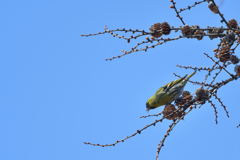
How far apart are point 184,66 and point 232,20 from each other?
105 cm

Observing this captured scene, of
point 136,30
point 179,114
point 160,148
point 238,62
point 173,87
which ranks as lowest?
point 160,148

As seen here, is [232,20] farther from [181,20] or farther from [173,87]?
[173,87]

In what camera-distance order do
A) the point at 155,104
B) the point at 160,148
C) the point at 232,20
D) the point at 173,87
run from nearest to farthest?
the point at 160,148
the point at 232,20
the point at 173,87
the point at 155,104

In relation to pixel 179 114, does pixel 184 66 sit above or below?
above

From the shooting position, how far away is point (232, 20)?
480 centimetres

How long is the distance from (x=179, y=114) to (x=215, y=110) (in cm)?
50

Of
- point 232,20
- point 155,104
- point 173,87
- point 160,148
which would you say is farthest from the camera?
point 155,104

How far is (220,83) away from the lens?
13.6 ft

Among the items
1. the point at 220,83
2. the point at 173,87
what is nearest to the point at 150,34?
the point at 220,83

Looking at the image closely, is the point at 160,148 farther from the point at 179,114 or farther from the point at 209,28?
the point at 209,28

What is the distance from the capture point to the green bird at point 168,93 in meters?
6.52

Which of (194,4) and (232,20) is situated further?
(232,20)

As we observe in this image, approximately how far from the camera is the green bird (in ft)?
21.4

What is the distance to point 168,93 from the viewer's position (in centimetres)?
670
